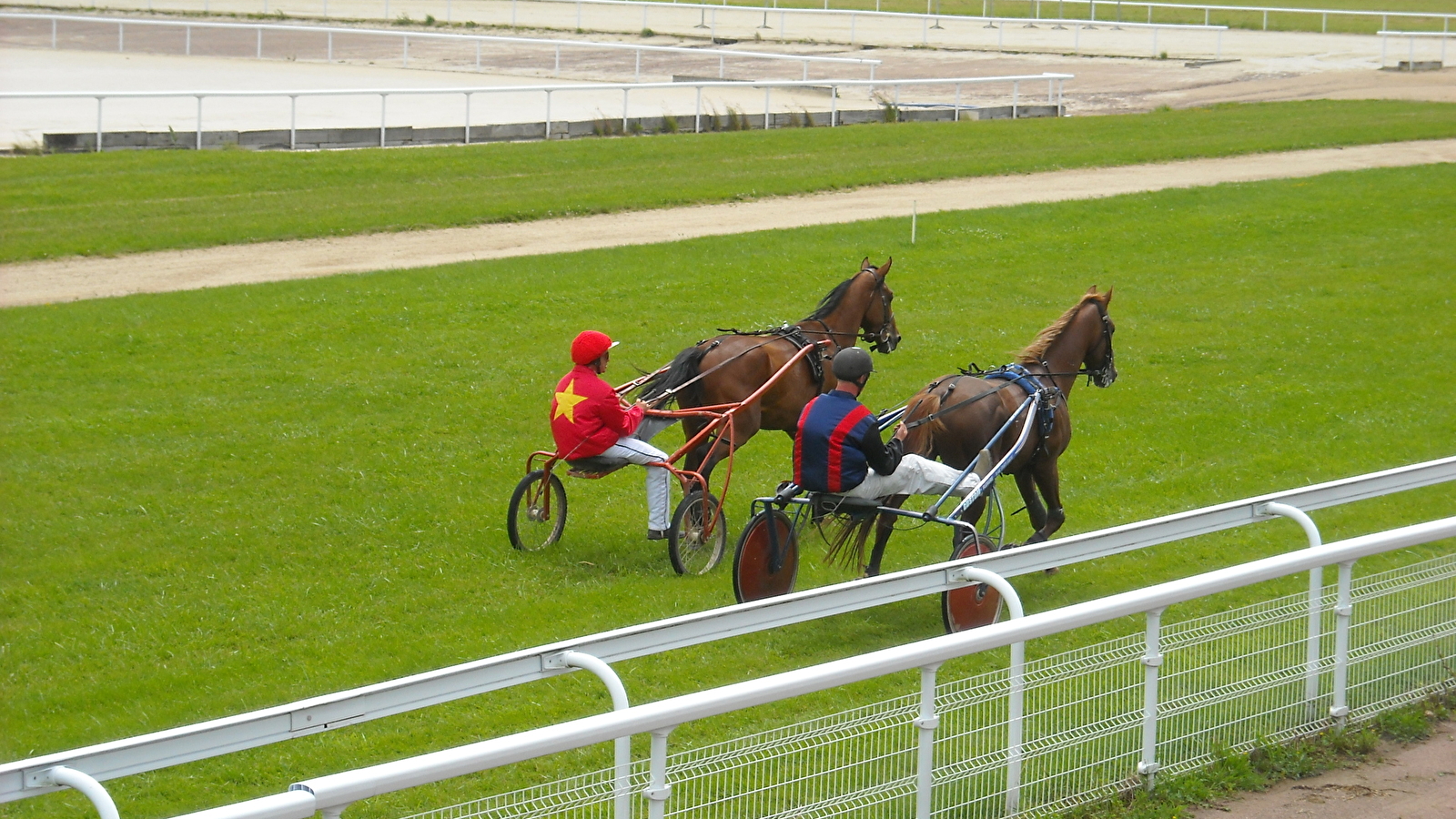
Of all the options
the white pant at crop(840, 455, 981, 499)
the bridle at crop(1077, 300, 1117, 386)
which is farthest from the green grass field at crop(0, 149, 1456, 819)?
the bridle at crop(1077, 300, 1117, 386)

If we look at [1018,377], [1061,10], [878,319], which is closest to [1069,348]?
[1018,377]

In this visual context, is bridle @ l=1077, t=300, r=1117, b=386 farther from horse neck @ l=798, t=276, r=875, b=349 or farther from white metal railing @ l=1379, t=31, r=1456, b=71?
white metal railing @ l=1379, t=31, r=1456, b=71

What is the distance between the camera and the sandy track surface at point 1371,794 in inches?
244

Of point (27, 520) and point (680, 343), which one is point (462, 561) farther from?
point (680, 343)

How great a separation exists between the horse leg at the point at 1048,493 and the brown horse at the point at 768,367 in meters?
1.73

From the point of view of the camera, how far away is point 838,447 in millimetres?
8172

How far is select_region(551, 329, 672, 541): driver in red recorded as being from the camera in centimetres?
916

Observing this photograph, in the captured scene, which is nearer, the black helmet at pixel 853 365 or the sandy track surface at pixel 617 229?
the black helmet at pixel 853 365

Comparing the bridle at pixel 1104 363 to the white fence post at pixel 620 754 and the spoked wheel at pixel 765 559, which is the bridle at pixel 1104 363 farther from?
the white fence post at pixel 620 754

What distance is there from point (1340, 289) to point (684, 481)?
11580 mm

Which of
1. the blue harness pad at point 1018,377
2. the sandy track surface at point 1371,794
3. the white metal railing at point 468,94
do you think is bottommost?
the sandy track surface at point 1371,794

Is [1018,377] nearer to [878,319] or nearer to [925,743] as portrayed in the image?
[878,319]

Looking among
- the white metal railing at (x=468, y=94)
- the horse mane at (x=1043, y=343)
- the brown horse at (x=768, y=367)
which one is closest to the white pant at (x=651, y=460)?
the brown horse at (x=768, y=367)

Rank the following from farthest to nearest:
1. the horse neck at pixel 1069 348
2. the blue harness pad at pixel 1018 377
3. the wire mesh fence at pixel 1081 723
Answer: the horse neck at pixel 1069 348 < the blue harness pad at pixel 1018 377 < the wire mesh fence at pixel 1081 723
